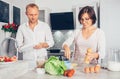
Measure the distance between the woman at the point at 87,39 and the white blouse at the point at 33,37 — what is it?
0.58 m

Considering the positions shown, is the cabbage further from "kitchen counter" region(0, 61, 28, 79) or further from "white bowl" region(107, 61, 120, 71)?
"white bowl" region(107, 61, 120, 71)

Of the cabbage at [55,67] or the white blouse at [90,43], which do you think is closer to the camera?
the cabbage at [55,67]

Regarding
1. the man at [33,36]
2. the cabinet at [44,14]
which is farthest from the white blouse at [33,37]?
Result: the cabinet at [44,14]

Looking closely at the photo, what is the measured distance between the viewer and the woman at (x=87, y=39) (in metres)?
1.92

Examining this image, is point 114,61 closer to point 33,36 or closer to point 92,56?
point 92,56

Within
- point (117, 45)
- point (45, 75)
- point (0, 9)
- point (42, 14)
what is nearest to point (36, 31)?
point (45, 75)

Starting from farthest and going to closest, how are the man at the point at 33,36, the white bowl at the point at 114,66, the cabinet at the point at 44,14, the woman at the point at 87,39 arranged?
the cabinet at the point at 44,14, the man at the point at 33,36, the woman at the point at 87,39, the white bowl at the point at 114,66

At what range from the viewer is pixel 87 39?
6.60 feet

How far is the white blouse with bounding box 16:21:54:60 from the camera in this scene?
2531 millimetres

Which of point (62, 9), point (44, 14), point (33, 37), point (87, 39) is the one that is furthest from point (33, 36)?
point (62, 9)

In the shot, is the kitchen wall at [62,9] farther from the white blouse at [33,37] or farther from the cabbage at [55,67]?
the cabbage at [55,67]

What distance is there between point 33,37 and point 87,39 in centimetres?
82

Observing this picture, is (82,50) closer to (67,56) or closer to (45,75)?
(67,56)

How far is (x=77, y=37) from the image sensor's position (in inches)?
81.6
